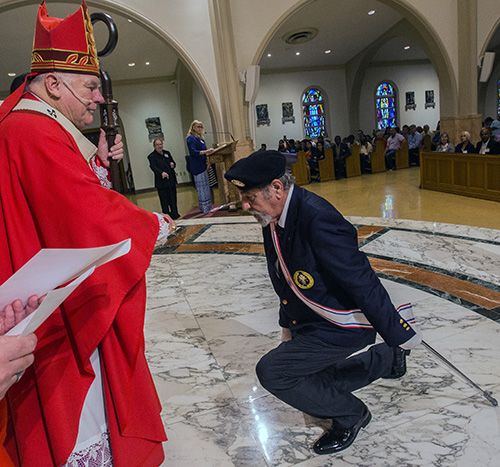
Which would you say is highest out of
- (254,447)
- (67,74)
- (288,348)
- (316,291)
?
(67,74)

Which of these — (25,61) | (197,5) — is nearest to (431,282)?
(197,5)

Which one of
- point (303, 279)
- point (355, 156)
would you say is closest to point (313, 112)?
point (355, 156)

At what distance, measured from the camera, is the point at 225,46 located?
8445 millimetres

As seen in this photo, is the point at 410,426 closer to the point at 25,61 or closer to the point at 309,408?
the point at 309,408

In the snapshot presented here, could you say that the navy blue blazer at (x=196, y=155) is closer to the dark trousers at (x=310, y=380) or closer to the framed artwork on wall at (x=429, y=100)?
the dark trousers at (x=310, y=380)

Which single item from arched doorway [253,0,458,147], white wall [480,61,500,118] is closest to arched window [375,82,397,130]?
arched doorway [253,0,458,147]

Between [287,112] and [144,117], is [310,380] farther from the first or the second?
[287,112]

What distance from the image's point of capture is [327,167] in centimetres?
1180

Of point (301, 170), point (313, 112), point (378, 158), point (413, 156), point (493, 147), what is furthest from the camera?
point (313, 112)

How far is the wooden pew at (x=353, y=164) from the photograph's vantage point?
39.7ft

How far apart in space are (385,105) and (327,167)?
8.61 m

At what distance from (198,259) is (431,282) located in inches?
99.6

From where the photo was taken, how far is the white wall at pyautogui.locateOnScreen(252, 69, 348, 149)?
17266 millimetres

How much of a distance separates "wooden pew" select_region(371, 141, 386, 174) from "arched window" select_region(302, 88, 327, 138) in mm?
6002
